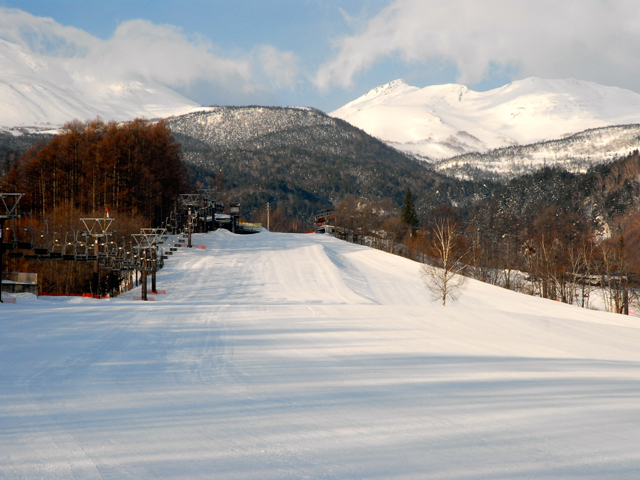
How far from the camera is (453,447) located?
5.30m

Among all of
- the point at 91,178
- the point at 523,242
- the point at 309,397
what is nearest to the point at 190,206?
the point at 91,178

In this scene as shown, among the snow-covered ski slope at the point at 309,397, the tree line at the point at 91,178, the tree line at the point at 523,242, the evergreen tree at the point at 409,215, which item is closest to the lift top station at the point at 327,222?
the tree line at the point at 523,242

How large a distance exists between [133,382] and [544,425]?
6.25 metres

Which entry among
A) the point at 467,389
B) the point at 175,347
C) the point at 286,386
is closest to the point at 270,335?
the point at 175,347

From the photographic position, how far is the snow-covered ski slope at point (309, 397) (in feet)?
15.9

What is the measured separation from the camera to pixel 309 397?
7.05 m

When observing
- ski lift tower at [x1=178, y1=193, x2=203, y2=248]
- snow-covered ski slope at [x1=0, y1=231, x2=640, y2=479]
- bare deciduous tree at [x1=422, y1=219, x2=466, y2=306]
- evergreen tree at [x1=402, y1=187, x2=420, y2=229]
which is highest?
evergreen tree at [x1=402, y1=187, x2=420, y2=229]

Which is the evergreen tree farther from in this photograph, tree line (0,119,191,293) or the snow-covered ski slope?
the snow-covered ski slope

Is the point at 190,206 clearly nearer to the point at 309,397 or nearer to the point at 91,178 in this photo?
the point at 91,178

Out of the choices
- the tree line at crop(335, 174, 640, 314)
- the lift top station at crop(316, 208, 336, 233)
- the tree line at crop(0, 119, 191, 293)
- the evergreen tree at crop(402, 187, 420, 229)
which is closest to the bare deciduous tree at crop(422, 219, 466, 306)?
the tree line at crop(335, 174, 640, 314)

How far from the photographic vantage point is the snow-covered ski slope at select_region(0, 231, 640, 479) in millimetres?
4836

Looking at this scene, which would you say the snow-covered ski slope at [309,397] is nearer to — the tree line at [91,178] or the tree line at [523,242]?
the tree line at [91,178]

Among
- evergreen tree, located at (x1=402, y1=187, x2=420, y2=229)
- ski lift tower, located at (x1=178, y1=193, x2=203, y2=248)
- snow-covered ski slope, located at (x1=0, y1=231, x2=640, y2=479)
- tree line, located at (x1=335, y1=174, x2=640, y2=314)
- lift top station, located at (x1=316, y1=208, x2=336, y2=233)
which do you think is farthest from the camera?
evergreen tree, located at (x1=402, y1=187, x2=420, y2=229)

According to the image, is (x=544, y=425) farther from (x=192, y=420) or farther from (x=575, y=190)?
(x=575, y=190)
